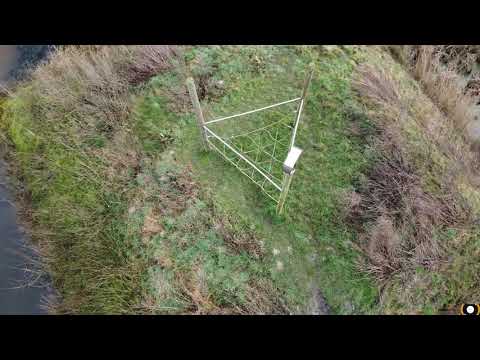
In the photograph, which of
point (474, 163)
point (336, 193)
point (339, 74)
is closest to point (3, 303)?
point (336, 193)

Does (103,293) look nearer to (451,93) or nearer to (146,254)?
(146,254)

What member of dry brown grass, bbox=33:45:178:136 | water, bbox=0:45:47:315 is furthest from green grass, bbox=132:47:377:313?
water, bbox=0:45:47:315

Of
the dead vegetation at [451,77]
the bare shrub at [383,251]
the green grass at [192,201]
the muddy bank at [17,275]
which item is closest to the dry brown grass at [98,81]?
the green grass at [192,201]

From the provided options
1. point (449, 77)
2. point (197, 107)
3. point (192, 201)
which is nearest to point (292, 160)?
point (197, 107)

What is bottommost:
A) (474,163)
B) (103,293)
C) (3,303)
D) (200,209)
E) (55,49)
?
(3,303)

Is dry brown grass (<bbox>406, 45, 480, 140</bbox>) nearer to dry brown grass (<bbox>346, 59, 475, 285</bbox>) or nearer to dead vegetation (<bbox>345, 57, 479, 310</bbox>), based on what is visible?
dead vegetation (<bbox>345, 57, 479, 310</bbox>)

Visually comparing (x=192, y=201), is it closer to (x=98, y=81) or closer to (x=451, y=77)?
(x=98, y=81)

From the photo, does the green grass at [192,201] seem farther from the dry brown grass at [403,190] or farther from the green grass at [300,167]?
the dry brown grass at [403,190]
